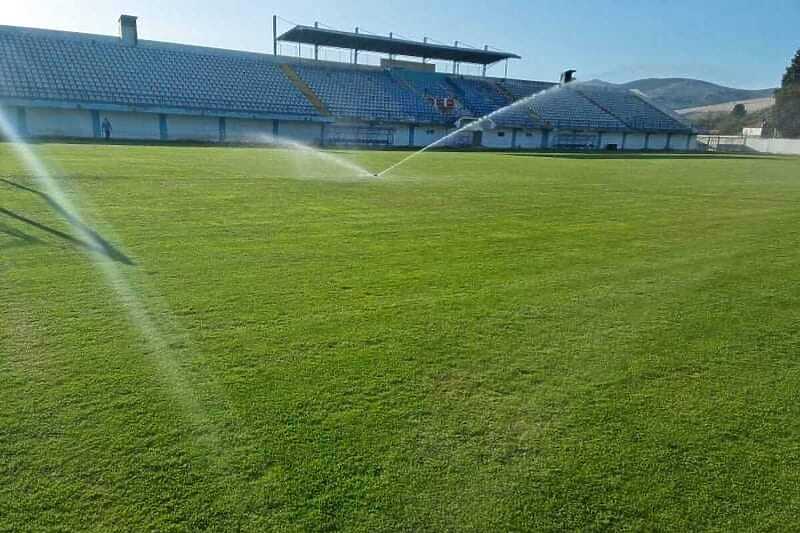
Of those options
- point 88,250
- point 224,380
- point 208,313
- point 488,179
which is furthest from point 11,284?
point 488,179

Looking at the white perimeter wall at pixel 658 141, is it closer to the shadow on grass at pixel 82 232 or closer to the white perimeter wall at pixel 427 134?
the white perimeter wall at pixel 427 134

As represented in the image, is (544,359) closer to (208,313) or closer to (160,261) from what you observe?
(208,313)

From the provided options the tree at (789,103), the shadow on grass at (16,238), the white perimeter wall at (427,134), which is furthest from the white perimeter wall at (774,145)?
the shadow on grass at (16,238)

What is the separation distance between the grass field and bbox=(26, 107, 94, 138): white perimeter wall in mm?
34840

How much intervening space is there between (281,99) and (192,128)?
7.97 metres

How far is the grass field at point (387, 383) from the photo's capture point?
2529mm

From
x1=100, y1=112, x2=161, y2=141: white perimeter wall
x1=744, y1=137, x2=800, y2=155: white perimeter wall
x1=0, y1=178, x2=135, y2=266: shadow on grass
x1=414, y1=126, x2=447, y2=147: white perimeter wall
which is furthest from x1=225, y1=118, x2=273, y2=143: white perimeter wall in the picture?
x1=744, y1=137, x2=800, y2=155: white perimeter wall

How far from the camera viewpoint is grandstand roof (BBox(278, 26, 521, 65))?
52688mm

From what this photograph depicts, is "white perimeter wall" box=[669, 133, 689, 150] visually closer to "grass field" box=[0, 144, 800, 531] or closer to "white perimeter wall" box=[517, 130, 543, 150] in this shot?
"white perimeter wall" box=[517, 130, 543, 150]

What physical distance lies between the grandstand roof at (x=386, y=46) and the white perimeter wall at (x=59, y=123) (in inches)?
855

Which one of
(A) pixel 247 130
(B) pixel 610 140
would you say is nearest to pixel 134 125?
(A) pixel 247 130

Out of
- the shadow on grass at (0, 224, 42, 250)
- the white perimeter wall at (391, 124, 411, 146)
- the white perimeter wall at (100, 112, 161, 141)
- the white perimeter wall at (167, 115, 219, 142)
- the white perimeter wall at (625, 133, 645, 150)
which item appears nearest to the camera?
the shadow on grass at (0, 224, 42, 250)

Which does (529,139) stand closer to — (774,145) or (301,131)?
(301,131)

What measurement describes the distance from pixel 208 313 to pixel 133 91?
137ft
